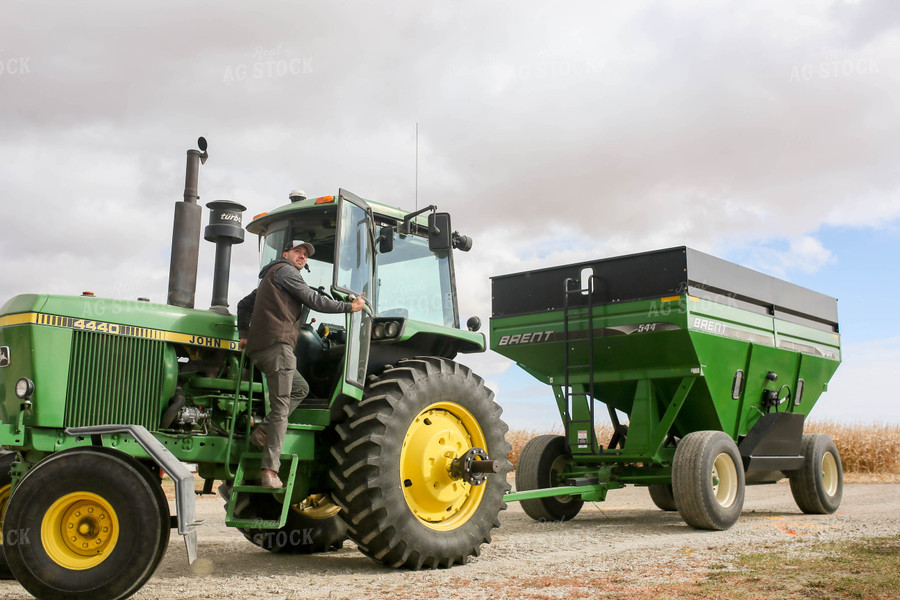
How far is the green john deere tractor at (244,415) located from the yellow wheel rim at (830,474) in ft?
19.9

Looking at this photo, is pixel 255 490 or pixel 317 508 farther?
pixel 317 508

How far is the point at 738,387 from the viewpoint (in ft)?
31.3

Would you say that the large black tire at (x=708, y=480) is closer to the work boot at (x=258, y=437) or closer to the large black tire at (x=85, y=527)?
the work boot at (x=258, y=437)

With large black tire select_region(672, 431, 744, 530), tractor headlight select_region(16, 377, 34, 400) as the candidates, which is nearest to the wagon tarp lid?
large black tire select_region(672, 431, 744, 530)

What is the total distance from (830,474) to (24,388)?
9555 millimetres

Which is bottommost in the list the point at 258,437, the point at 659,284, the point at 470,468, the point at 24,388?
the point at 470,468

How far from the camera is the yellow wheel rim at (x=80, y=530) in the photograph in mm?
4660

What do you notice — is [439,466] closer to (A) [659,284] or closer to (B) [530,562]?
(B) [530,562]

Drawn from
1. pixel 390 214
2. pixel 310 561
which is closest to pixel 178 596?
pixel 310 561

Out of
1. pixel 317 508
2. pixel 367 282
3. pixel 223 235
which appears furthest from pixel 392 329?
pixel 317 508

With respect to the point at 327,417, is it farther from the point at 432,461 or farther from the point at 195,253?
the point at 195,253

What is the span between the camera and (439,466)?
6195 millimetres

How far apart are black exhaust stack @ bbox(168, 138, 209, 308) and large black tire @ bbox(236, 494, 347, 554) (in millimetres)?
2009

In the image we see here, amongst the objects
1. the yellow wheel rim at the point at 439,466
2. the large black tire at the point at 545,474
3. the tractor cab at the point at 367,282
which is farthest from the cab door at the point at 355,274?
the large black tire at the point at 545,474
